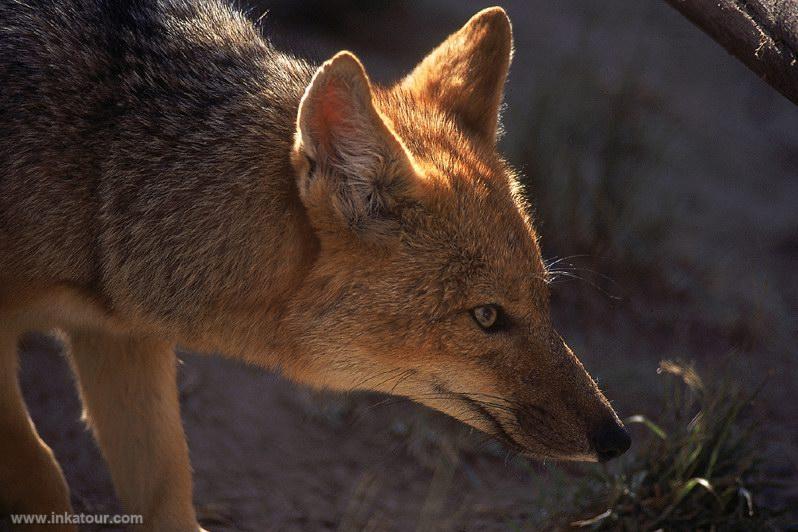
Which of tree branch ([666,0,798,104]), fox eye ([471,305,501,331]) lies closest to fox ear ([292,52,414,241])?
fox eye ([471,305,501,331])

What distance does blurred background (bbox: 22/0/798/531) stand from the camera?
5.06 meters

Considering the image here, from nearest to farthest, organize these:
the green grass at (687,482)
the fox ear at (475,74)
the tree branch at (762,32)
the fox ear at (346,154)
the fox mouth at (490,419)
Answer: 1. the fox ear at (346,154)
2. the tree branch at (762,32)
3. the fox mouth at (490,419)
4. the fox ear at (475,74)
5. the green grass at (687,482)

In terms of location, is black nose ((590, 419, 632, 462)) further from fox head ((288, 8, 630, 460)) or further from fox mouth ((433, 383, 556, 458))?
fox mouth ((433, 383, 556, 458))

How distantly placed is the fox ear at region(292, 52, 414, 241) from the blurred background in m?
1.03

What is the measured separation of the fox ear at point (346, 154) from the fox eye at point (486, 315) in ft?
1.58

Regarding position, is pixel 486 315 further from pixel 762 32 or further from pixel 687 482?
pixel 687 482

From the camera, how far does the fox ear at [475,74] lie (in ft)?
14.1

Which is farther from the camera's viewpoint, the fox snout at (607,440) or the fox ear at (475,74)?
the fox ear at (475,74)

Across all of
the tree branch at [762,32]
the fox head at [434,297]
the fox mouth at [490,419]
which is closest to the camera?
the fox head at [434,297]

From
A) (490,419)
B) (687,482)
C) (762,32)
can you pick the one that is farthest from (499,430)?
(762,32)

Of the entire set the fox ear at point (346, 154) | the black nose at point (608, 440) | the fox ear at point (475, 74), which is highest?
the fox ear at point (475, 74)

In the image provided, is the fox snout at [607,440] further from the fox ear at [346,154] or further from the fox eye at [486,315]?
the fox ear at [346,154]

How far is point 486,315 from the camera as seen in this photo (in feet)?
12.6

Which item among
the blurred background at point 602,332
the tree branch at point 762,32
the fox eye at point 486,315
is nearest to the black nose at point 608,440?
the fox eye at point 486,315
